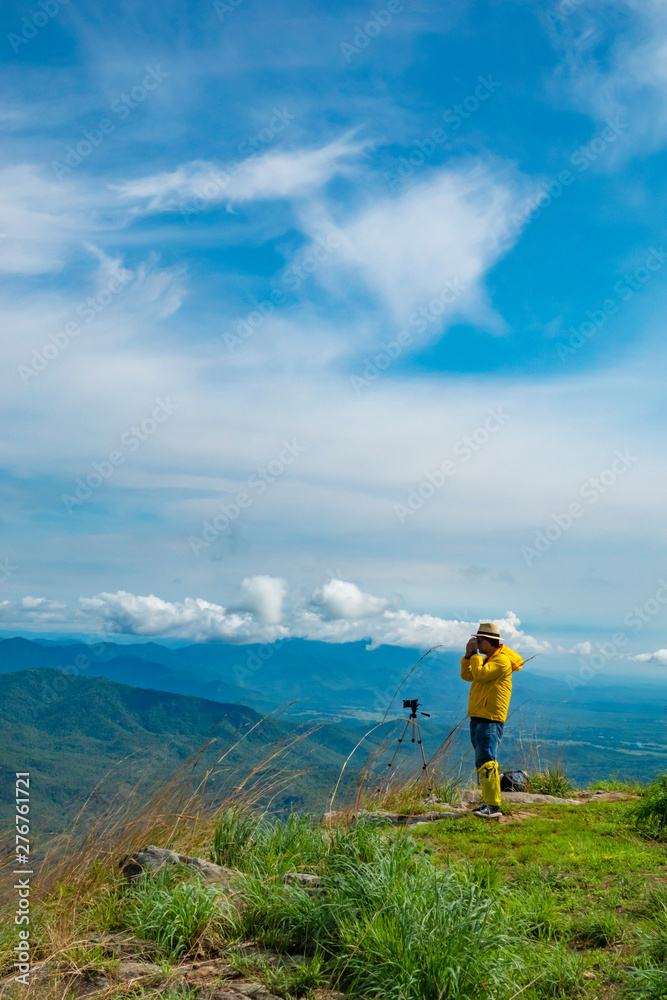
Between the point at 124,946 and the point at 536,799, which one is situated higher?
the point at 124,946

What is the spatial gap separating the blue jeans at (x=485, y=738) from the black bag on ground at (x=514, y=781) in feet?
7.72

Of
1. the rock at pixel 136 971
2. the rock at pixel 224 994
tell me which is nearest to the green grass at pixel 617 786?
the rock at pixel 224 994

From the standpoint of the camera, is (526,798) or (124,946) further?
(526,798)

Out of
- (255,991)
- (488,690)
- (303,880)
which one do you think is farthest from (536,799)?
(255,991)

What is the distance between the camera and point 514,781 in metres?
10.9

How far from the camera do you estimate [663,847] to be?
6.52 metres

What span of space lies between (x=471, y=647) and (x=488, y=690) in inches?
24.6

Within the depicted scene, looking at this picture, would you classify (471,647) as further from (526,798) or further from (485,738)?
(526,798)

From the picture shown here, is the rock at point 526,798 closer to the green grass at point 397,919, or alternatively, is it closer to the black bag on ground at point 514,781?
the black bag on ground at point 514,781

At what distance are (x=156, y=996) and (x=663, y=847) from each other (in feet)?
17.8

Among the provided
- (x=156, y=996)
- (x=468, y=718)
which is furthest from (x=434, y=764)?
(x=156, y=996)

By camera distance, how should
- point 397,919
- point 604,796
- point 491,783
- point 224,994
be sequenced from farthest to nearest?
point 604,796 → point 491,783 → point 397,919 → point 224,994

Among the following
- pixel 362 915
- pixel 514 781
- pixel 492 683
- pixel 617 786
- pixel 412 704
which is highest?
pixel 492 683

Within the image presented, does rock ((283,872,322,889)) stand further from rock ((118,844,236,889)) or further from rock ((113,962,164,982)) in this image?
rock ((113,962,164,982))
